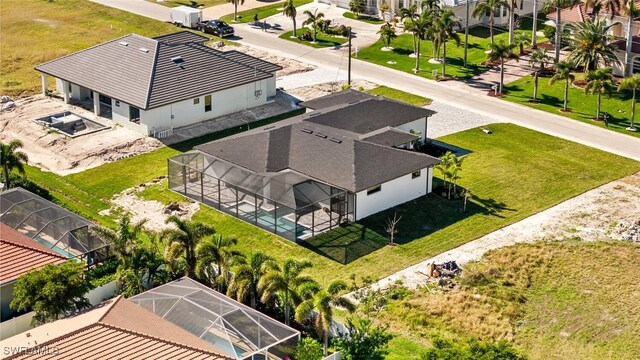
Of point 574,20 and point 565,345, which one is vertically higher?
point 574,20

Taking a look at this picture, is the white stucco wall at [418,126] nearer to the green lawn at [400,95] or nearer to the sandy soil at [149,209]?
the green lawn at [400,95]

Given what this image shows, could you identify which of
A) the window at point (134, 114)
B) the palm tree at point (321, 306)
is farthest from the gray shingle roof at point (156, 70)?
the palm tree at point (321, 306)

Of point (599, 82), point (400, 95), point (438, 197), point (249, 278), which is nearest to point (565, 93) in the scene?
point (599, 82)

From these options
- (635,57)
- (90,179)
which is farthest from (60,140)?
(635,57)

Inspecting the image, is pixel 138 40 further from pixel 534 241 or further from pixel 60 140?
pixel 534 241

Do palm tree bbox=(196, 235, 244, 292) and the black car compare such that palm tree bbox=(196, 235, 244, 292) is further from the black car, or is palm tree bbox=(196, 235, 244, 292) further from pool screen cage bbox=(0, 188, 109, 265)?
the black car
